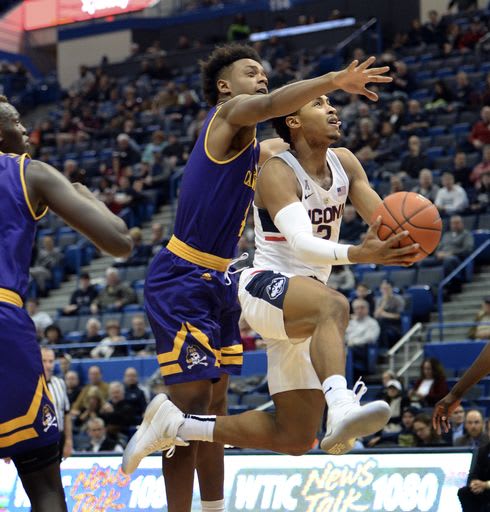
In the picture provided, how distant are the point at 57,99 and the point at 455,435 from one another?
21548 mm

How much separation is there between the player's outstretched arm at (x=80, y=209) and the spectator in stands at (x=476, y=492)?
4.47m

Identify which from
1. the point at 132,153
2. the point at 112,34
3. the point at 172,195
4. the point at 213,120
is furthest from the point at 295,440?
the point at 112,34

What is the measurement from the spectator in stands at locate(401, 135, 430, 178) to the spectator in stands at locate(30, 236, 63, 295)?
6.54 meters

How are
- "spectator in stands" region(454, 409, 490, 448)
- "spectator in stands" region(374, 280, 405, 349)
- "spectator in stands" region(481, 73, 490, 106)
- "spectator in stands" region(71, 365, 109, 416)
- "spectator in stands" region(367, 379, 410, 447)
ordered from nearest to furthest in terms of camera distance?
"spectator in stands" region(454, 409, 490, 448) < "spectator in stands" region(367, 379, 410, 447) < "spectator in stands" region(374, 280, 405, 349) < "spectator in stands" region(71, 365, 109, 416) < "spectator in stands" region(481, 73, 490, 106)

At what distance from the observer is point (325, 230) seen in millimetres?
5898

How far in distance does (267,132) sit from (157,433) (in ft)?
49.2

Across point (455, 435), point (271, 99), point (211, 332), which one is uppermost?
point (271, 99)

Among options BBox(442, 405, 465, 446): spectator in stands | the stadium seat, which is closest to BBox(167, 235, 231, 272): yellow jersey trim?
BBox(442, 405, 465, 446): spectator in stands

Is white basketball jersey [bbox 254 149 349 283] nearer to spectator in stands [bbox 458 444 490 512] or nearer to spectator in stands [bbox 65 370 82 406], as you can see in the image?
spectator in stands [bbox 458 444 490 512]

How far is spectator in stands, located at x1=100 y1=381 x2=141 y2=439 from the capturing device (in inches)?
475

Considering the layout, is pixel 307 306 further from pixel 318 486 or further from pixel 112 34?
pixel 112 34

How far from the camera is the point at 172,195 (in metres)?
19.2

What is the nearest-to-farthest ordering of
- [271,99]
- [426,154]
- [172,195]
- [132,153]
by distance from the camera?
[271,99]
[426,154]
[172,195]
[132,153]

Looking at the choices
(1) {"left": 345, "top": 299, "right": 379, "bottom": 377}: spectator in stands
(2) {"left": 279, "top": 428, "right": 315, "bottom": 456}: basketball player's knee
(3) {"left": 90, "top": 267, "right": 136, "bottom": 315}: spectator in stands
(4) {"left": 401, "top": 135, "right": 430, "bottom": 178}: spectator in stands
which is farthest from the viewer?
(3) {"left": 90, "top": 267, "right": 136, "bottom": 315}: spectator in stands
